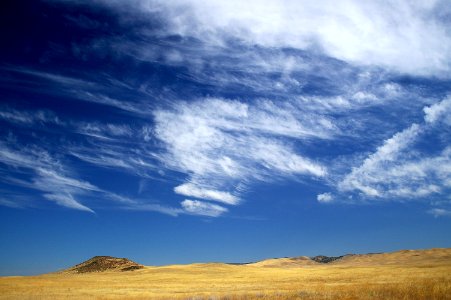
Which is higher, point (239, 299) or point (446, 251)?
point (446, 251)

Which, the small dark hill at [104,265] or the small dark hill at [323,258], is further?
the small dark hill at [323,258]

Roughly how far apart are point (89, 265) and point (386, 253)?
352ft

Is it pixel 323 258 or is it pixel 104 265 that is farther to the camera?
pixel 323 258

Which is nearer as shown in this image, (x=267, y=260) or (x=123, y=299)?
(x=123, y=299)

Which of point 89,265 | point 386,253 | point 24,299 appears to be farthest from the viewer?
point 386,253

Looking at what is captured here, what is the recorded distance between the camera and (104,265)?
11594cm

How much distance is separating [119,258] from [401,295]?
11386cm

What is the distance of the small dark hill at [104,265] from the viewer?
4329 inches

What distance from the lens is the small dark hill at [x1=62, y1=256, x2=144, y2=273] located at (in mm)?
109956

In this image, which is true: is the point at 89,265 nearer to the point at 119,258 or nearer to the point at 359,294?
the point at 119,258

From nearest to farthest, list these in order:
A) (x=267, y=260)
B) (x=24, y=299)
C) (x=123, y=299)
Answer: (x=123, y=299), (x=24, y=299), (x=267, y=260)

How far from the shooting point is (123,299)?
94.3 ft

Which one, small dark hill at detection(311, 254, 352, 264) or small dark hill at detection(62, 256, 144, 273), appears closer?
small dark hill at detection(62, 256, 144, 273)

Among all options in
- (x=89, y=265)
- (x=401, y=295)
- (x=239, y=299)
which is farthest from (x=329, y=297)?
(x=89, y=265)
